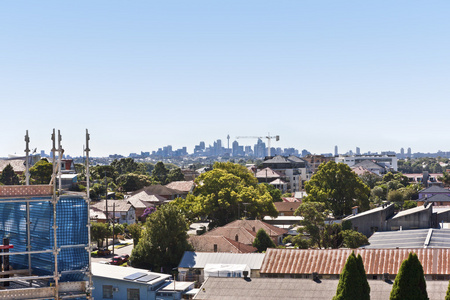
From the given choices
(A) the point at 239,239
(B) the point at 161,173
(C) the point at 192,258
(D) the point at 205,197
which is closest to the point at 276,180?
(B) the point at 161,173

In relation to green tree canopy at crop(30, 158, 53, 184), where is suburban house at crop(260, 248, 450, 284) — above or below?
below

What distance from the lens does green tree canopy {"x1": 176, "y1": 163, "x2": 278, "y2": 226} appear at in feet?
187

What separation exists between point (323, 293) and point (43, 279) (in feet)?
45.8

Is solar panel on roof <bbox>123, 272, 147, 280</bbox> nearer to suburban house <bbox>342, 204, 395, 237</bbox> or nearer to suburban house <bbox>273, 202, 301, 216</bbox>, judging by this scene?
suburban house <bbox>342, 204, 395, 237</bbox>

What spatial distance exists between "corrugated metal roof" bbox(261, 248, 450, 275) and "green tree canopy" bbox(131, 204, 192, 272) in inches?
391

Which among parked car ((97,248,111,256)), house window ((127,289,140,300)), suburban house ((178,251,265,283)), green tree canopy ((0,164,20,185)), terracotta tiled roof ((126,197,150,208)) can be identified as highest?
green tree canopy ((0,164,20,185))

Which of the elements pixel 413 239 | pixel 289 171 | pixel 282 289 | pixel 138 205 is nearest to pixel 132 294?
pixel 282 289

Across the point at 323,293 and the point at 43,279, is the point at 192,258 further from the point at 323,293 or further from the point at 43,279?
the point at 43,279

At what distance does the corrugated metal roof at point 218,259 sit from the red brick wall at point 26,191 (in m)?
23.0

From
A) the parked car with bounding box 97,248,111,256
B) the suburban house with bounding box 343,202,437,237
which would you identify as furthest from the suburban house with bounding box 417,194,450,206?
the parked car with bounding box 97,248,111,256

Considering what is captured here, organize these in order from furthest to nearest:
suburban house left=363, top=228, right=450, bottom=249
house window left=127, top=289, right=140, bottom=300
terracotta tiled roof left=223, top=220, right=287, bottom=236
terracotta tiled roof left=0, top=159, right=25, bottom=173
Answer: terracotta tiled roof left=0, top=159, right=25, bottom=173
terracotta tiled roof left=223, top=220, right=287, bottom=236
suburban house left=363, top=228, right=450, bottom=249
house window left=127, top=289, right=140, bottom=300

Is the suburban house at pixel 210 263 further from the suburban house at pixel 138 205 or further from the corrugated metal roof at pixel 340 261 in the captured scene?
the suburban house at pixel 138 205

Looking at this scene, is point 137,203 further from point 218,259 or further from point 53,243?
point 53,243

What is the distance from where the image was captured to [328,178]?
63.3 m
